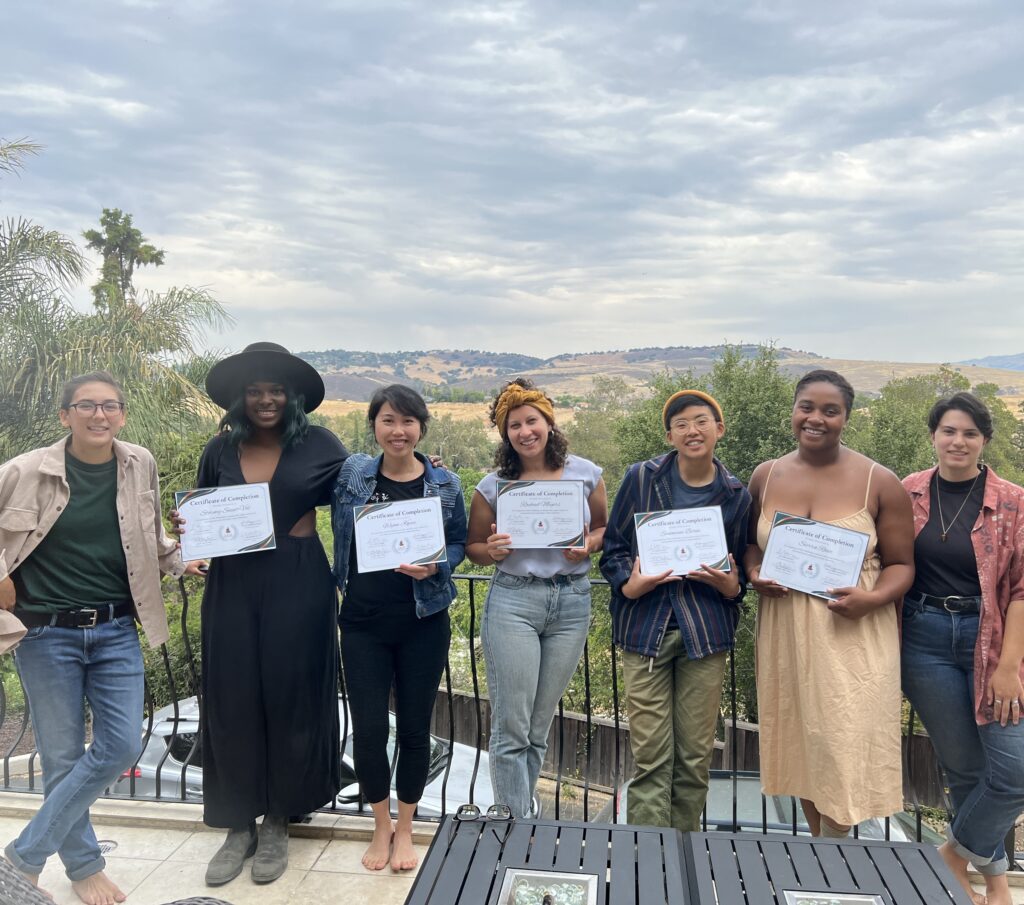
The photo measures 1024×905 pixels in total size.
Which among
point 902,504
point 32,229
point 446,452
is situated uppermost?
point 32,229

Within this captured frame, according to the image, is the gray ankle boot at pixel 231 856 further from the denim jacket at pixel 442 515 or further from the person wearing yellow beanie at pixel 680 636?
the person wearing yellow beanie at pixel 680 636

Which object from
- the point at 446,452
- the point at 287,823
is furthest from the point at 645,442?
the point at 446,452

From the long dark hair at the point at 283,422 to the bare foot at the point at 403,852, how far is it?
68.0 inches

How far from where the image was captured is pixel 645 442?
27359 mm

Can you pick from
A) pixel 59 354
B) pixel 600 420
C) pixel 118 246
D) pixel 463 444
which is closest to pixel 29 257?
pixel 59 354

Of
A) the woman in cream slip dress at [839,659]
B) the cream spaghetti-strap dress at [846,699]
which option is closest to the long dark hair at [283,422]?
the woman in cream slip dress at [839,659]

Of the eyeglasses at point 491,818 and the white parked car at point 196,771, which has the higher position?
the eyeglasses at point 491,818

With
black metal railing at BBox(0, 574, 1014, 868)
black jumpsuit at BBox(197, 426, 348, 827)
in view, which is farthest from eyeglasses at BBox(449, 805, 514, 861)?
black jumpsuit at BBox(197, 426, 348, 827)

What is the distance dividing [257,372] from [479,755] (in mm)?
2115

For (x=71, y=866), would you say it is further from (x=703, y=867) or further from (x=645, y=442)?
(x=645, y=442)

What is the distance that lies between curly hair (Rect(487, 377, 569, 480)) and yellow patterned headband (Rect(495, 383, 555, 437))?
2 centimetres

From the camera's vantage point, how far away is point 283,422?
323 centimetres

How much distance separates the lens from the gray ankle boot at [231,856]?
3.15 meters

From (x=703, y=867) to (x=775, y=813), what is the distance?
5.19 m
